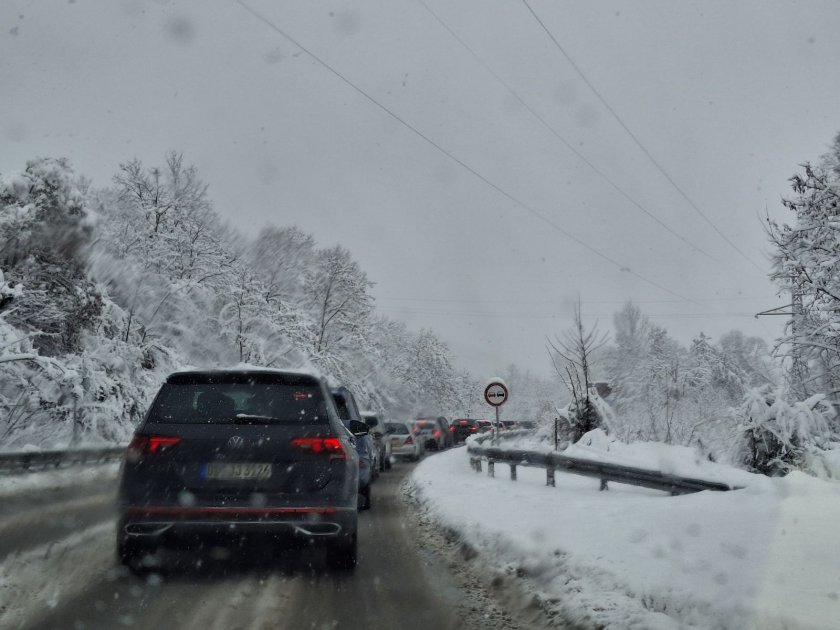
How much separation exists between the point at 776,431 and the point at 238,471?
33.4 feet

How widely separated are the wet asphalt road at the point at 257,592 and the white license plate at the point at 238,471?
2.73 feet

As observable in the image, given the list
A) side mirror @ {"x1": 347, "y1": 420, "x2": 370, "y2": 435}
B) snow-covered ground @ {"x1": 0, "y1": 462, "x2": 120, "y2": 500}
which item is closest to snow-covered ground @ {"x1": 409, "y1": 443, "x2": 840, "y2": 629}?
side mirror @ {"x1": 347, "y1": 420, "x2": 370, "y2": 435}

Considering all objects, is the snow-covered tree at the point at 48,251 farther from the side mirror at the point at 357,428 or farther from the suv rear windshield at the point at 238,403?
the suv rear windshield at the point at 238,403

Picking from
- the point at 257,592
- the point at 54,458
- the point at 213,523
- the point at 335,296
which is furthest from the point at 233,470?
the point at 335,296

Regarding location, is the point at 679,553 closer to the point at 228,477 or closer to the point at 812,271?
the point at 228,477

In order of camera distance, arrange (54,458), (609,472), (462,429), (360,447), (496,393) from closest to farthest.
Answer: (609,472), (360,447), (54,458), (496,393), (462,429)

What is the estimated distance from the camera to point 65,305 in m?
21.6

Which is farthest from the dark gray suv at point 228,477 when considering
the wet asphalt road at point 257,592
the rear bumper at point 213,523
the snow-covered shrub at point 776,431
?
the snow-covered shrub at point 776,431

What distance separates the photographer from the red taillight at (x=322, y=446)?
5.61 m

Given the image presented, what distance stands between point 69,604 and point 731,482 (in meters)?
8.07

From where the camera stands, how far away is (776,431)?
1237 cm

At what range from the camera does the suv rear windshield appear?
18.6 ft

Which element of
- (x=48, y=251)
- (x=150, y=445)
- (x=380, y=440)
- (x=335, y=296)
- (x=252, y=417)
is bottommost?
(x=380, y=440)

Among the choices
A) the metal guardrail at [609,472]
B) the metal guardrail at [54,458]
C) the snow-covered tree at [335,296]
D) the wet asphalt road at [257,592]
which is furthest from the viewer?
the snow-covered tree at [335,296]
